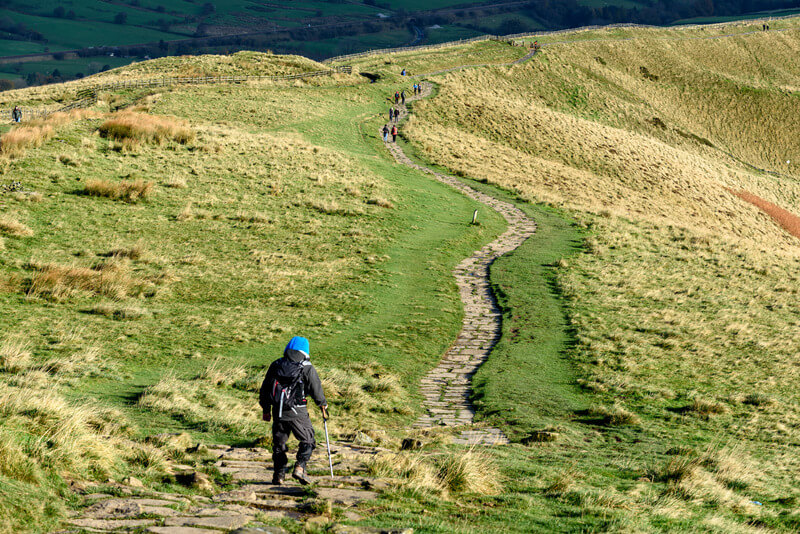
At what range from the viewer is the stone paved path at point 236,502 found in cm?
685

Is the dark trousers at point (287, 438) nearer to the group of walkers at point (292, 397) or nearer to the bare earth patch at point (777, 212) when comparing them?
the group of walkers at point (292, 397)

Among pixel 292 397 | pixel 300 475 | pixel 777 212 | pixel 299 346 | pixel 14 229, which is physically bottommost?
pixel 777 212

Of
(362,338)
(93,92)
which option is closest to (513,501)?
(362,338)

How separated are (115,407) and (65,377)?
2112 mm

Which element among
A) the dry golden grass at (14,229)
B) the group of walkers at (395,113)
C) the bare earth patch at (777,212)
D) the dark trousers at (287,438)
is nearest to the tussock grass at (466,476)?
the dark trousers at (287,438)

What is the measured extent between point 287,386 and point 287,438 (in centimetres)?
72

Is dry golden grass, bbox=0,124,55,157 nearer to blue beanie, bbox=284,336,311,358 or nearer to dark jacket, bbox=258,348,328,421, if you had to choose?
dark jacket, bbox=258,348,328,421

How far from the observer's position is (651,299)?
26.2 metres

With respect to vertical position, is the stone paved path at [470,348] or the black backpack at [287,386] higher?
the black backpack at [287,386]

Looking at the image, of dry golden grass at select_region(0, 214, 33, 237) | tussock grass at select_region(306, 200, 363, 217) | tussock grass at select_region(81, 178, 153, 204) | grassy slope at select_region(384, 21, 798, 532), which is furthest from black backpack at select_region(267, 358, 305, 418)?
tussock grass at select_region(306, 200, 363, 217)

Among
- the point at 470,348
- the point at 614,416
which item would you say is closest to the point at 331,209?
the point at 470,348

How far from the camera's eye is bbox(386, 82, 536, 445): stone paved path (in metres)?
14.4

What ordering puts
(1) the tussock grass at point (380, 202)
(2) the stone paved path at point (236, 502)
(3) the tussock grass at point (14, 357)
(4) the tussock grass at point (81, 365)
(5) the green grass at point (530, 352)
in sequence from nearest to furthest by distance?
(2) the stone paved path at point (236, 502) < (3) the tussock grass at point (14, 357) < (4) the tussock grass at point (81, 365) < (5) the green grass at point (530, 352) < (1) the tussock grass at point (380, 202)

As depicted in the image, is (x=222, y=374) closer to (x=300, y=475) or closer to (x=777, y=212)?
(x=300, y=475)
